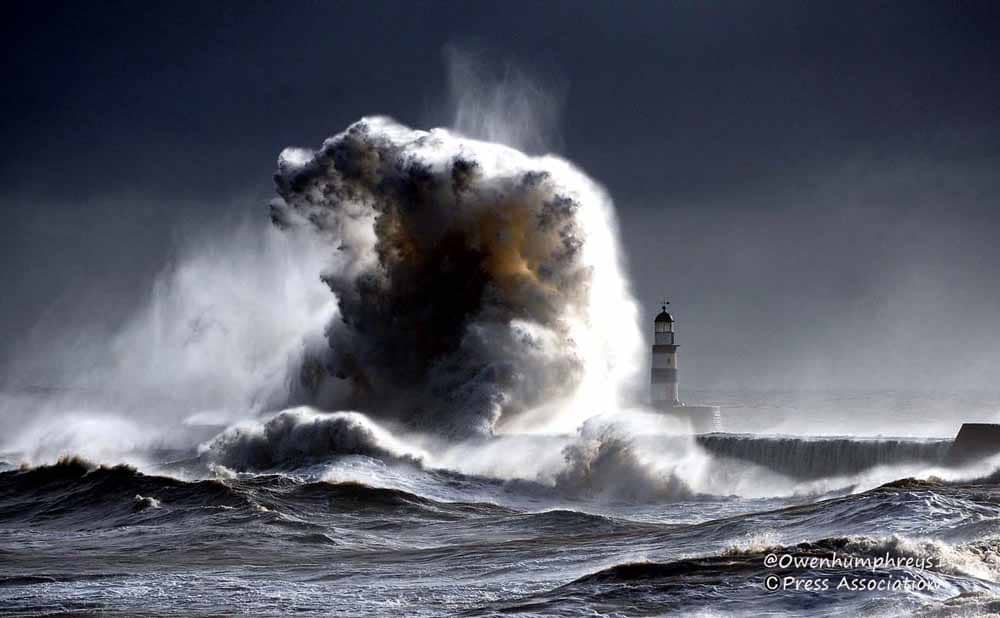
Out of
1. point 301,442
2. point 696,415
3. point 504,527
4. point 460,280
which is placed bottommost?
point 504,527

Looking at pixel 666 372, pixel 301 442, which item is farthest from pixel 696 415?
pixel 301 442

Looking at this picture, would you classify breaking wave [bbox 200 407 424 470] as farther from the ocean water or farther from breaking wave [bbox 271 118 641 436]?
breaking wave [bbox 271 118 641 436]

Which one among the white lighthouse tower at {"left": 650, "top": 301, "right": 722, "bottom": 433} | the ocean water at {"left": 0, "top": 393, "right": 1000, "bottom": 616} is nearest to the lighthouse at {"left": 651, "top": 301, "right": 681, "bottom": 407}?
the white lighthouse tower at {"left": 650, "top": 301, "right": 722, "bottom": 433}

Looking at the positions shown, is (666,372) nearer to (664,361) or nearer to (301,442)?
(664,361)

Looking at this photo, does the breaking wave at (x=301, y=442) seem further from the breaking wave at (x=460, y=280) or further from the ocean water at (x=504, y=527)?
the breaking wave at (x=460, y=280)

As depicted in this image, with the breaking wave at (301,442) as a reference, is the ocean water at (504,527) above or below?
below

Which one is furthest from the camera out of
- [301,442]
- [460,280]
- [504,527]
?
[460,280]

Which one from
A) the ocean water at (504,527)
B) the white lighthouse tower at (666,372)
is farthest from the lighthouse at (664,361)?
the ocean water at (504,527)
